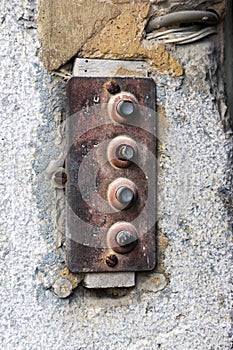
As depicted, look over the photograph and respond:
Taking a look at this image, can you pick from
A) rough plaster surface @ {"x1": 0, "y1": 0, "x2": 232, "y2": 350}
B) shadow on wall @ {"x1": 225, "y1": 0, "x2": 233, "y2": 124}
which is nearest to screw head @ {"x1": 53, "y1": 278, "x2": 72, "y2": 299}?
rough plaster surface @ {"x1": 0, "y1": 0, "x2": 232, "y2": 350}

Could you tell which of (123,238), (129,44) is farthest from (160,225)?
(129,44)

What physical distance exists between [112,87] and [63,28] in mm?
120

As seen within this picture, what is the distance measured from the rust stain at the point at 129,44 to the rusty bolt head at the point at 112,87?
0.15 feet

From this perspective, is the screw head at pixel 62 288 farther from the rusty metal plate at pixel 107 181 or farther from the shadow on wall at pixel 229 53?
the shadow on wall at pixel 229 53

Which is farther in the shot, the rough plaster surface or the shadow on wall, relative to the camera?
the shadow on wall

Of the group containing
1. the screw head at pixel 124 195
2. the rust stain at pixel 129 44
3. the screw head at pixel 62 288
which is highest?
the rust stain at pixel 129 44

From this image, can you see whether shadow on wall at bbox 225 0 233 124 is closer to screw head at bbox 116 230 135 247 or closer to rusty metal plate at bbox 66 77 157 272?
rusty metal plate at bbox 66 77 157 272

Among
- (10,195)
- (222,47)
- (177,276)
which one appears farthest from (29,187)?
(222,47)

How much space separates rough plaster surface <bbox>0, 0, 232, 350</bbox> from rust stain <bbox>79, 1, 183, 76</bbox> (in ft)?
0.09

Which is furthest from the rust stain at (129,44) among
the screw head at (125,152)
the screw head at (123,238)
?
the screw head at (123,238)

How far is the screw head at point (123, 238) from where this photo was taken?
1.01 meters

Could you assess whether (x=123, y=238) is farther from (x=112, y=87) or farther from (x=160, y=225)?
(x=112, y=87)

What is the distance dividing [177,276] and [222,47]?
392 mm

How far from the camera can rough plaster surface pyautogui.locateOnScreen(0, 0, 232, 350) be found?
101 centimetres
